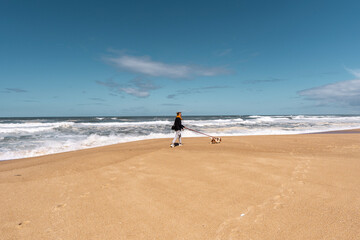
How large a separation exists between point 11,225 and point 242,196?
4121 millimetres

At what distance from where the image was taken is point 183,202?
12.3ft

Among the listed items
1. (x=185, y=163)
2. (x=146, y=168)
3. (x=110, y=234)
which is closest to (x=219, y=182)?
(x=185, y=163)

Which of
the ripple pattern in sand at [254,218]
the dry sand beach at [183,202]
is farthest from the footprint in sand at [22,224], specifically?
the ripple pattern in sand at [254,218]

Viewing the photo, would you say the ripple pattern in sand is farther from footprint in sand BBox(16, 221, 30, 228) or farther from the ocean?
the ocean

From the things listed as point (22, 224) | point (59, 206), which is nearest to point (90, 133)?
point (59, 206)

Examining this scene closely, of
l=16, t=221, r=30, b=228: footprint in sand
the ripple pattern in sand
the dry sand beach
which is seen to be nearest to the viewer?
the ripple pattern in sand

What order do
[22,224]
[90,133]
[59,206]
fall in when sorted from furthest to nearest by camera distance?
[90,133] → [59,206] → [22,224]

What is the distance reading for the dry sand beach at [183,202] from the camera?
290cm

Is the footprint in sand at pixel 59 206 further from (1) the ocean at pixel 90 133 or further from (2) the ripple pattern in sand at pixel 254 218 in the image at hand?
(1) the ocean at pixel 90 133

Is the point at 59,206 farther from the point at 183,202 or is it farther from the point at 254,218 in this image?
the point at 254,218

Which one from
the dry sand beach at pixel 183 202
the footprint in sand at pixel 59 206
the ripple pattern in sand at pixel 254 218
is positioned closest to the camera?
the ripple pattern in sand at pixel 254 218

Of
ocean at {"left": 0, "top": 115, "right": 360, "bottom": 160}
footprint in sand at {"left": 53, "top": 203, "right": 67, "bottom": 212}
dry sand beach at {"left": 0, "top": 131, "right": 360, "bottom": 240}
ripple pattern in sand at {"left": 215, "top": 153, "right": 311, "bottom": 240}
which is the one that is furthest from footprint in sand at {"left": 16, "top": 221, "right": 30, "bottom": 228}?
ocean at {"left": 0, "top": 115, "right": 360, "bottom": 160}

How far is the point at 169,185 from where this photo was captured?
15.1ft

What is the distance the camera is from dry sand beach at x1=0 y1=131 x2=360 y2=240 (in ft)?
9.52
